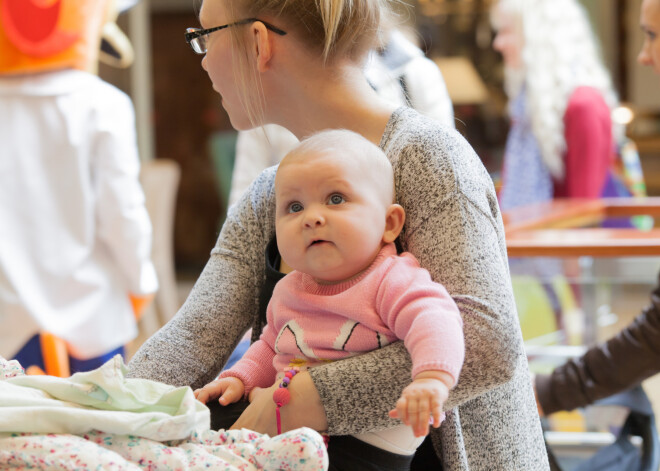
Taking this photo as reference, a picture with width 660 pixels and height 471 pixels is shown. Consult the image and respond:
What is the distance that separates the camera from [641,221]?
2518 mm

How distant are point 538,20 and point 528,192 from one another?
0.70m

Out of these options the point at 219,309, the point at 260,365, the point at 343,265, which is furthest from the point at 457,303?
the point at 219,309

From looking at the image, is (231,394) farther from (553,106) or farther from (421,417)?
(553,106)

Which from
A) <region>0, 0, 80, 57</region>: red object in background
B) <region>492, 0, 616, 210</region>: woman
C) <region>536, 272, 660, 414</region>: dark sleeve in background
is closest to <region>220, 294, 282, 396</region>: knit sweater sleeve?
<region>536, 272, 660, 414</region>: dark sleeve in background

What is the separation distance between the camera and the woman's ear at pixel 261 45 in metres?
1.26

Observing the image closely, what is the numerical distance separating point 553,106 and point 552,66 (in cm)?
16

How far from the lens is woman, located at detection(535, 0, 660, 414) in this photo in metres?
1.93

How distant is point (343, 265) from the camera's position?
3.48 ft

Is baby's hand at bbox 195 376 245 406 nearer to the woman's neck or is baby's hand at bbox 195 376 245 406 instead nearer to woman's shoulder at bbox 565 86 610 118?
the woman's neck

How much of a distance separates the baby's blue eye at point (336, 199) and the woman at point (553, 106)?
235 centimetres

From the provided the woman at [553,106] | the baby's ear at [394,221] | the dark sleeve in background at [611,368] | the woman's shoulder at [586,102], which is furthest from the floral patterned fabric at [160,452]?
the woman's shoulder at [586,102]

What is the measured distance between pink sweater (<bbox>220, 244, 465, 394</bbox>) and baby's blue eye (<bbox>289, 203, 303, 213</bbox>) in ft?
0.29

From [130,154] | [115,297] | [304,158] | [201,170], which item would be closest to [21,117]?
[130,154]

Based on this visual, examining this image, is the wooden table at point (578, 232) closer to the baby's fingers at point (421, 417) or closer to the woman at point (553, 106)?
the woman at point (553, 106)
